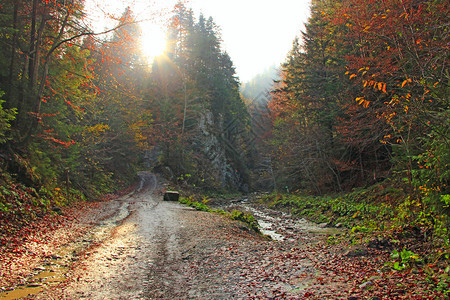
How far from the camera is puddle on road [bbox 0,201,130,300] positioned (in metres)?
4.35

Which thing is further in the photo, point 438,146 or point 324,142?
point 324,142

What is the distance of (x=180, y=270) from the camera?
583 centimetres

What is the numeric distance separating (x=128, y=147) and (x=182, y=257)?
25.9 metres

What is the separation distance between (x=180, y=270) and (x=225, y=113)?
43720 mm

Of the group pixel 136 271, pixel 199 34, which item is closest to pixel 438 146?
pixel 136 271

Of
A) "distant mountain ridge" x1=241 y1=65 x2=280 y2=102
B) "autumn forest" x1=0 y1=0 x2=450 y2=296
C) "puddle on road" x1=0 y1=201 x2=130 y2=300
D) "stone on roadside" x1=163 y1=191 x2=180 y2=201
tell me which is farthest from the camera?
"distant mountain ridge" x1=241 y1=65 x2=280 y2=102

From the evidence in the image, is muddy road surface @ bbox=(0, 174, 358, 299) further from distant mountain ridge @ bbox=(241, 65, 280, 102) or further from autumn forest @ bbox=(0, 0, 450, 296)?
distant mountain ridge @ bbox=(241, 65, 280, 102)

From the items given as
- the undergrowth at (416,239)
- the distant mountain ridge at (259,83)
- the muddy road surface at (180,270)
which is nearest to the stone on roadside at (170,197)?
the muddy road surface at (180,270)

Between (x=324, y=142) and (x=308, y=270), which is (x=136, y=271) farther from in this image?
(x=324, y=142)

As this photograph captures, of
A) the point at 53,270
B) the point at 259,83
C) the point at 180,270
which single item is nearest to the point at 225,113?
the point at 180,270

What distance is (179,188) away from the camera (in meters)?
29.2

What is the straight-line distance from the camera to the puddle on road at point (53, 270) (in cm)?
435

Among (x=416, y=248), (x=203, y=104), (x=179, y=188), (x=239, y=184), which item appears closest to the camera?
(x=416, y=248)

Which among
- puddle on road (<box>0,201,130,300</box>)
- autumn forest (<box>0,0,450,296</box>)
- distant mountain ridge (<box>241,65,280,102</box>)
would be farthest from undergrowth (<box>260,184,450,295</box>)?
distant mountain ridge (<box>241,65,280,102</box>)
